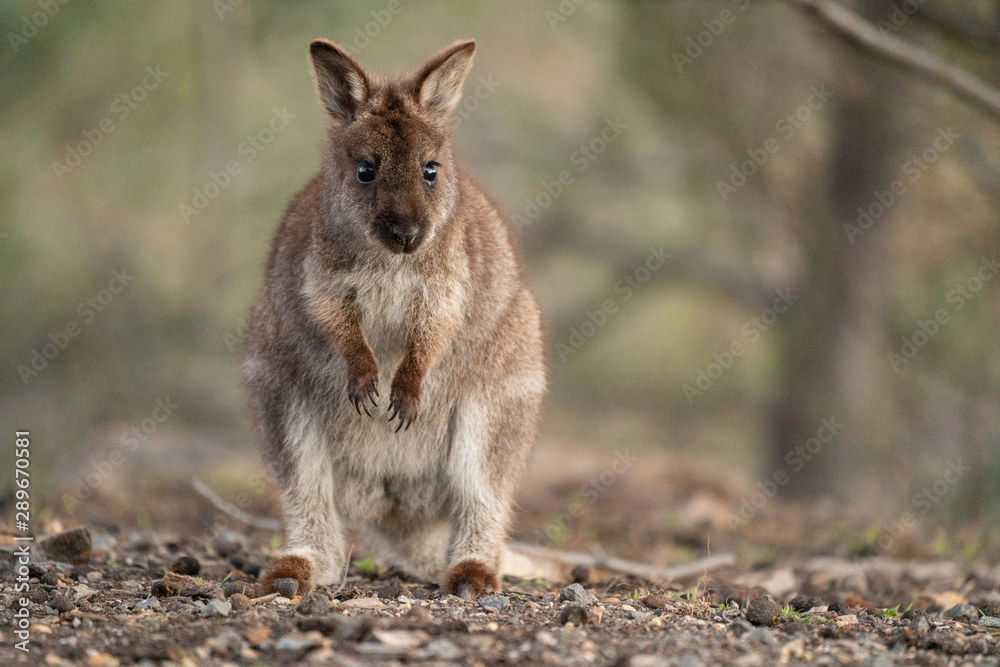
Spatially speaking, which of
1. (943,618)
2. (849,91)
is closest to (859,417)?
(849,91)

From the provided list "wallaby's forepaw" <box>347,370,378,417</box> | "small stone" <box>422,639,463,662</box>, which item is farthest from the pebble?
"wallaby's forepaw" <box>347,370,378,417</box>

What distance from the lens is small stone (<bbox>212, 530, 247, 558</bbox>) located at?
5453 mm

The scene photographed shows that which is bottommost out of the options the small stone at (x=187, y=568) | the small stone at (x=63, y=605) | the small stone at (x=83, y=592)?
the small stone at (x=63, y=605)

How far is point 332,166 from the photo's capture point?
15.2ft

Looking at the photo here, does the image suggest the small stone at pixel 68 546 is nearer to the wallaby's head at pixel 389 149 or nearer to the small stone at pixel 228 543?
the small stone at pixel 228 543

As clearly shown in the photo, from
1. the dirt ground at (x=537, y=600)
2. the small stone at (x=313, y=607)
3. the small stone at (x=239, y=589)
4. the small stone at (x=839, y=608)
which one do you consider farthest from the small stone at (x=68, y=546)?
the small stone at (x=839, y=608)

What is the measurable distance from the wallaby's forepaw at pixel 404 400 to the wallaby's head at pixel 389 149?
1.77 feet

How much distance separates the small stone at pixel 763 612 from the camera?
12.9ft

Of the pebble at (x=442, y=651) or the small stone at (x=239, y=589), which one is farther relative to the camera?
the small stone at (x=239, y=589)

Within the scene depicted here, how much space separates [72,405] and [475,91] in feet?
17.3

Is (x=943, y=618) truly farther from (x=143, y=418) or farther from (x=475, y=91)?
(x=475, y=91)

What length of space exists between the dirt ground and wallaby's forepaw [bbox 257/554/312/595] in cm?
8

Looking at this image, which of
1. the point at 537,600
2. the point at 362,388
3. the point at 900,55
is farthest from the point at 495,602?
the point at 900,55

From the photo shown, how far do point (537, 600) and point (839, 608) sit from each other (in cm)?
124
